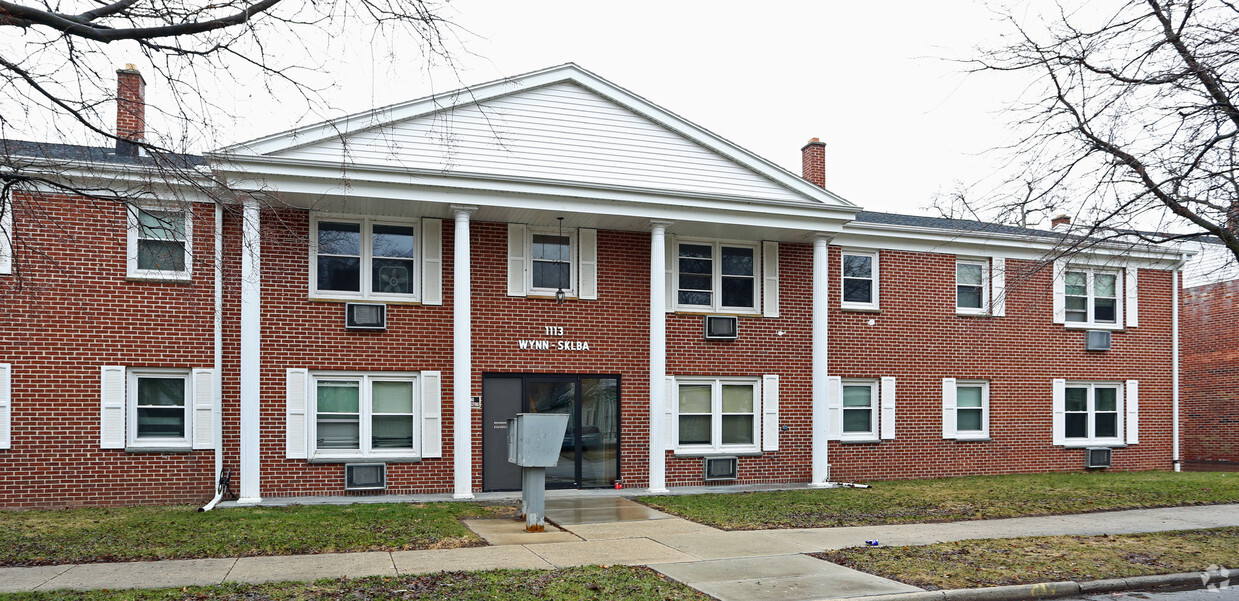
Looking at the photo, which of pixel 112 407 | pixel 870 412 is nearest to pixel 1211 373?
pixel 870 412

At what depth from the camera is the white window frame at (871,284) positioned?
1875cm

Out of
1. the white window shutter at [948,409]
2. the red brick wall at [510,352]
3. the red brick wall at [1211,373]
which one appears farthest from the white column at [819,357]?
the red brick wall at [1211,373]

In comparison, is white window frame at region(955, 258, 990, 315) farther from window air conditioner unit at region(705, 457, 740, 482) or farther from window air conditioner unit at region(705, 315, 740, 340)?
window air conditioner unit at region(705, 457, 740, 482)

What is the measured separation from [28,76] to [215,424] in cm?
836

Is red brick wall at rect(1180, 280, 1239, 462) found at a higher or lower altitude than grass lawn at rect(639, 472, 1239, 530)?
higher

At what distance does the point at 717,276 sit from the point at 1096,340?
9041mm

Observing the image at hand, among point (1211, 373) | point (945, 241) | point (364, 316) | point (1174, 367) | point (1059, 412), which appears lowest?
point (1059, 412)

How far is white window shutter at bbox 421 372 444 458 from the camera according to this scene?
15.8 metres

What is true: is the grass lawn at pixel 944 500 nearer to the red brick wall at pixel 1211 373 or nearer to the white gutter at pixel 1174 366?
the white gutter at pixel 1174 366

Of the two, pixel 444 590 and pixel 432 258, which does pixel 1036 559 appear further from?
pixel 432 258

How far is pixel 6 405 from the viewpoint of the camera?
554 inches

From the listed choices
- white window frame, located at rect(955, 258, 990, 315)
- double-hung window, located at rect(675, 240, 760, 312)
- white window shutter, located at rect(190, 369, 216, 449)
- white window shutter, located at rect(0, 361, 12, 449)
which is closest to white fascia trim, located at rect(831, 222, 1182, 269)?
white window frame, located at rect(955, 258, 990, 315)

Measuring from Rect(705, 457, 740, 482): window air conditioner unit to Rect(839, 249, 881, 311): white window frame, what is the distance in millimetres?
3852

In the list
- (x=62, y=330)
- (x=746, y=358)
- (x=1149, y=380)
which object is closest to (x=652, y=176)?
(x=746, y=358)
